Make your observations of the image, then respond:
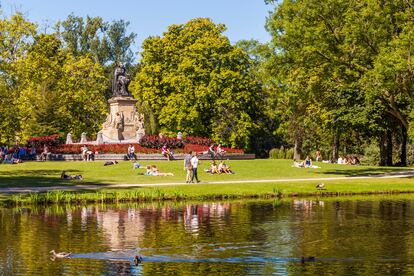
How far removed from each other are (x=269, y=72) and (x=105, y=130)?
24846mm

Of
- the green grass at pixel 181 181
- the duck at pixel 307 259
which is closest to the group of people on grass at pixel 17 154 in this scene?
the green grass at pixel 181 181

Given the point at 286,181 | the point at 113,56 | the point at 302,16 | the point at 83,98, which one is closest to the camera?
the point at 286,181

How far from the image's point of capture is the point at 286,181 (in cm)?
4831

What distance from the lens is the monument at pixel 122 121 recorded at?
249 ft

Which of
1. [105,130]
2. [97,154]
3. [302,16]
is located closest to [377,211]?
[302,16]

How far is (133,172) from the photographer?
55.2 meters

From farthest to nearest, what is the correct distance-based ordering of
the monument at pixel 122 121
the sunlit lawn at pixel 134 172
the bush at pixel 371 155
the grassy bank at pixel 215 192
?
the bush at pixel 371 155 < the monument at pixel 122 121 < the sunlit lawn at pixel 134 172 < the grassy bank at pixel 215 192

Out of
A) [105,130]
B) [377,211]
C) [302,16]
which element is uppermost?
[302,16]

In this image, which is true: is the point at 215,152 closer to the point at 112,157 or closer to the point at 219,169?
the point at 112,157

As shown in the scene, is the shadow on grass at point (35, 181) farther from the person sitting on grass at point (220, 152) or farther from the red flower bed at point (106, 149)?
the person sitting on grass at point (220, 152)

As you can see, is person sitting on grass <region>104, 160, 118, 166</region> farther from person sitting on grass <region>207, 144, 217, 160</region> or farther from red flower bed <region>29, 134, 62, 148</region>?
red flower bed <region>29, 134, 62, 148</region>

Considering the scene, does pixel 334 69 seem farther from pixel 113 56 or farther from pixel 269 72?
pixel 113 56

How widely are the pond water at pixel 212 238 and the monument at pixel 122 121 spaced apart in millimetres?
38942

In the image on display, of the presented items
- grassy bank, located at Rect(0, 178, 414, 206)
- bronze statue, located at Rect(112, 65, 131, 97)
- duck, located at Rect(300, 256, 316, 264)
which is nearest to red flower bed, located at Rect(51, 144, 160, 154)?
bronze statue, located at Rect(112, 65, 131, 97)
